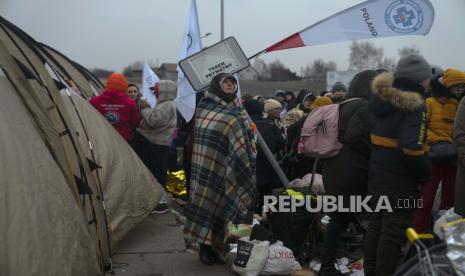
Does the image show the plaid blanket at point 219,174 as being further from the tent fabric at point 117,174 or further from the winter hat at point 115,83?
the winter hat at point 115,83

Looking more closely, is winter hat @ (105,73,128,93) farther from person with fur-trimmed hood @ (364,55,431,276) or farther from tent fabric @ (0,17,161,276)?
person with fur-trimmed hood @ (364,55,431,276)

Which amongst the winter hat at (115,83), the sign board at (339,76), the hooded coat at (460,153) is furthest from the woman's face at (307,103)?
the sign board at (339,76)

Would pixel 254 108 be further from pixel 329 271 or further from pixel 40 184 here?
pixel 40 184

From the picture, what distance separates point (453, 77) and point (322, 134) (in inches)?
52.2

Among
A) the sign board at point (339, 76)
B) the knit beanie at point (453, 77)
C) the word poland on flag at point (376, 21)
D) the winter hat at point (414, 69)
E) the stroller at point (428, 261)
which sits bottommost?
the sign board at point (339, 76)

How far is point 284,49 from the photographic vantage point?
5.46m

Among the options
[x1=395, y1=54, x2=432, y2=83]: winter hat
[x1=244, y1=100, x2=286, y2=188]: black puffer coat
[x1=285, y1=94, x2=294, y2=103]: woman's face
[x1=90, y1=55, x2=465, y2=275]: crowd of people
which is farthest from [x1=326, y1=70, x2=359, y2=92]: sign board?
[x1=395, y1=54, x2=432, y2=83]: winter hat

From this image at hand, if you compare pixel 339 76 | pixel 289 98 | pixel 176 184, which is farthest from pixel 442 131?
pixel 339 76

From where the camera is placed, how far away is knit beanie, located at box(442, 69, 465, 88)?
4.93 meters

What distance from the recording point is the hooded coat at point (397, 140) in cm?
379

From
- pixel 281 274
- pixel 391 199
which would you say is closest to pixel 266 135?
pixel 281 274

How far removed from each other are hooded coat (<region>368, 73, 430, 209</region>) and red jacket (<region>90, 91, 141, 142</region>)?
4.12 metres

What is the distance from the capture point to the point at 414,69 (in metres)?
3.95
